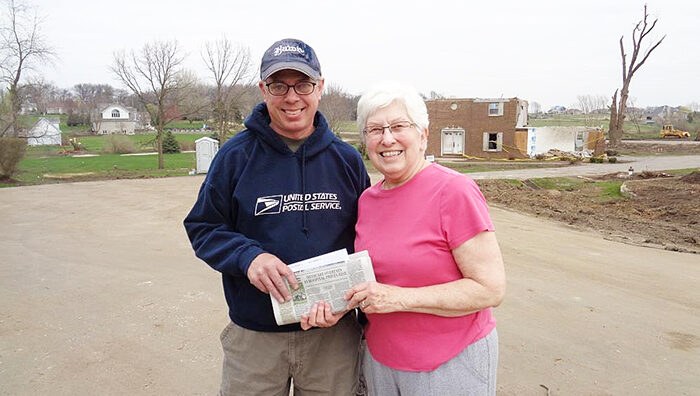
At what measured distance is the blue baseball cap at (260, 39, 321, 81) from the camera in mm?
2205

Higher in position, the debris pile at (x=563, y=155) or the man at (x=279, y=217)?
the debris pile at (x=563, y=155)

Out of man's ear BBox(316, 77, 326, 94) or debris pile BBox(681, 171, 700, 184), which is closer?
man's ear BBox(316, 77, 326, 94)

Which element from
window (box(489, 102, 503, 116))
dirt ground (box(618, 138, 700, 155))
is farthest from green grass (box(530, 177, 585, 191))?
dirt ground (box(618, 138, 700, 155))

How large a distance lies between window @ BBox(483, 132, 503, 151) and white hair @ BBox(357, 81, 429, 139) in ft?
111

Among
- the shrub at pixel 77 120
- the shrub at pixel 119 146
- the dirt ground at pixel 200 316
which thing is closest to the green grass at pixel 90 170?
the shrub at pixel 119 146

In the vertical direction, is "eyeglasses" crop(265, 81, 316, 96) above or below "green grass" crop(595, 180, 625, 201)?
above

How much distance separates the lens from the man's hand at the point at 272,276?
2.03 m

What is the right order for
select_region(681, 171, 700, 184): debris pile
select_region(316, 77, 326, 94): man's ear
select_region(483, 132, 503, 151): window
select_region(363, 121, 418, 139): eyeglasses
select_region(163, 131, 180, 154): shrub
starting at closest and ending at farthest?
select_region(363, 121, 418, 139): eyeglasses → select_region(316, 77, 326, 94): man's ear → select_region(681, 171, 700, 184): debris pile → select_region(483, 132, 503, 151): window → select_region(163, 131, 180, 154): shrub

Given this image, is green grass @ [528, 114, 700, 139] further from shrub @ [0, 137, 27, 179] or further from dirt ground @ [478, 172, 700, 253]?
shrub @ [0, 137, 27, 179]

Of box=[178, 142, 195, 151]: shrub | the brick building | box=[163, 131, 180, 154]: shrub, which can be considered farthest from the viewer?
box=[178, 142, 195, 151]: shrub

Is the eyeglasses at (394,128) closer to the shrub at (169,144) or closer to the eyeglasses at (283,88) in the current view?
the eyeglasses at (283,88)

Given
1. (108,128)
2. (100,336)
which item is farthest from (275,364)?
Result: (108,128)

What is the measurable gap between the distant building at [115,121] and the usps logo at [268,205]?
6555cm

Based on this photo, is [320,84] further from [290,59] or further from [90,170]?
[90,170]
